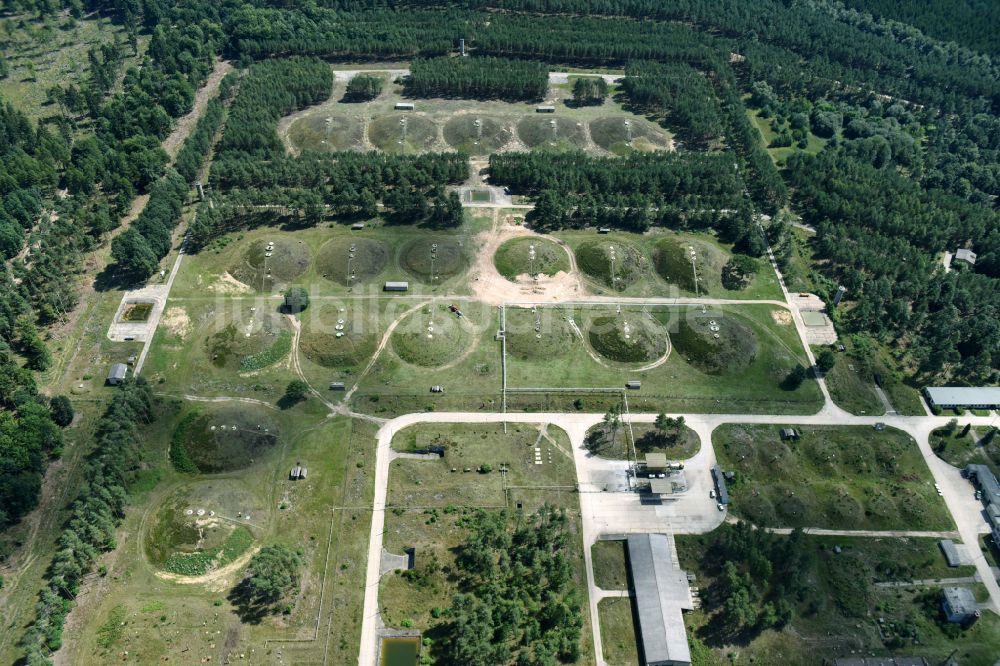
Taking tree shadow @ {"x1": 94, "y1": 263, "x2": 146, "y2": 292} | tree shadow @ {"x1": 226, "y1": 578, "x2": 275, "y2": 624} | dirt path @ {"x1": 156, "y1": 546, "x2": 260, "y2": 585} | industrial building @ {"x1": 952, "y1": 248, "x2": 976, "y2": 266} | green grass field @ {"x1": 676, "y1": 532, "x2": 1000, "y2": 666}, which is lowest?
green grass field @ {"x1": 676, "y1": 532, "x2": 1000, "y2": 666}

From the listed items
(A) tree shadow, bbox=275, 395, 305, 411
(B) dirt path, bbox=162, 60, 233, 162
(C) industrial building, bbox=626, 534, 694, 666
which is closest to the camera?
(C) industrial building, bbox=626, 534, 694, 666

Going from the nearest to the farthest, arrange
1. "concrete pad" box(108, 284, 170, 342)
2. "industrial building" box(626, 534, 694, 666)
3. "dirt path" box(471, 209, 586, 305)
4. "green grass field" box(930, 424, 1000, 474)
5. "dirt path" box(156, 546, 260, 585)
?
1. "industrial building" box(626, 534, 694, 666)
2. "dirt path" box(156, 546, 260, 585)
3. "green grass field" box(930, 424, 1000, 474)
4. "concrete pad" box(108, 284, 170, 342)
5. "dirt path" box(471, 209, 586, 305)

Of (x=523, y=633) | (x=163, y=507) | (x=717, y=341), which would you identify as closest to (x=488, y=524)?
(x=523, y=633)

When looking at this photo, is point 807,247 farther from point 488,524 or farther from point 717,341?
point 488,524

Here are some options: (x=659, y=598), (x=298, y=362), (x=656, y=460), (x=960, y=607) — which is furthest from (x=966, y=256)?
(x=298, y=362)

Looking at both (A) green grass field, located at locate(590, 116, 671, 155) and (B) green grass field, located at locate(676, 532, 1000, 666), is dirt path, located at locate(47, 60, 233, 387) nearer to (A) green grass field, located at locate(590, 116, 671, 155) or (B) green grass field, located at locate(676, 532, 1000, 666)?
(B) green grass field, located at locate(676, 532, 1000, 666)

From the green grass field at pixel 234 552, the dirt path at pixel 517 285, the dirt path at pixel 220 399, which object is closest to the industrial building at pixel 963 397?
the dirt path at pixel 517 285

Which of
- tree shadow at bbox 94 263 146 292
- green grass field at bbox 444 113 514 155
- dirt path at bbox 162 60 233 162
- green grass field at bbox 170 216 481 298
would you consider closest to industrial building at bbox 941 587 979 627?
green grass field at bbox 170 216 481 298
